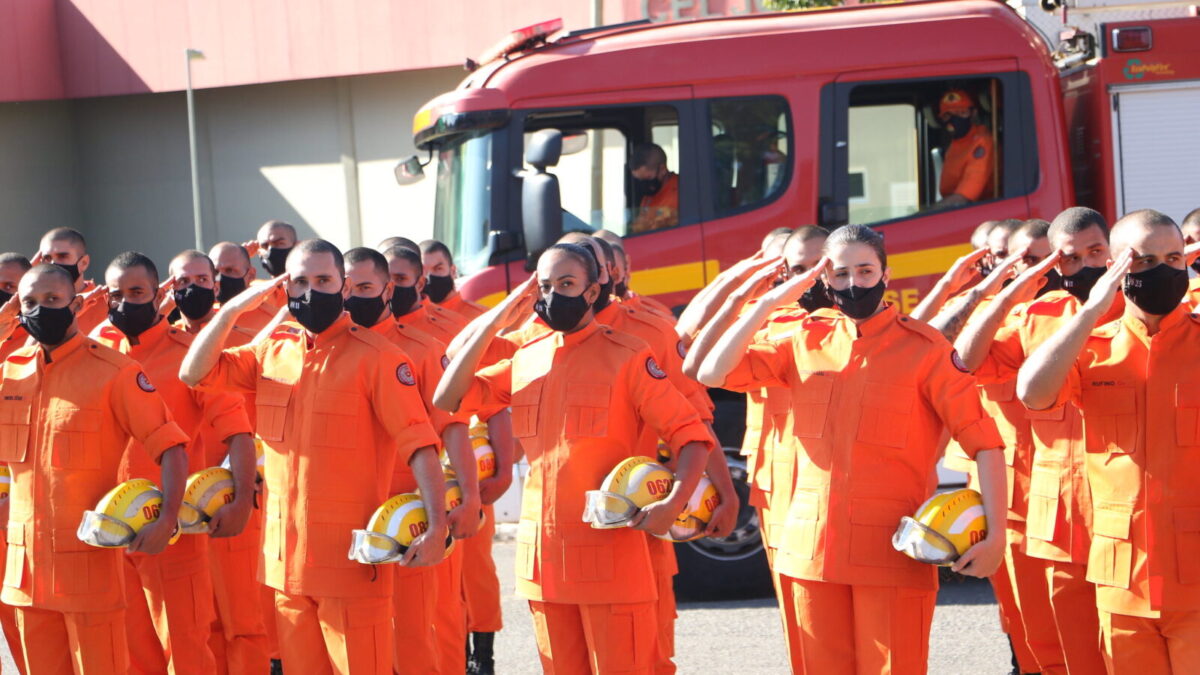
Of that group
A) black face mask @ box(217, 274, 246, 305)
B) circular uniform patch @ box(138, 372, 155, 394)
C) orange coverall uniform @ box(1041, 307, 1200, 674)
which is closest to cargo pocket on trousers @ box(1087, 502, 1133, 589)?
orange coverall uniform @ box(1041, 307, 1200, 674)

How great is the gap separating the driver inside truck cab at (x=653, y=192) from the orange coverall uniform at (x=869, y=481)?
380 cm

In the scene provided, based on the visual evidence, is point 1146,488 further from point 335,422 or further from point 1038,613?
point 335,422

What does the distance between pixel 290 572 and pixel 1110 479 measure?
2.70 meters

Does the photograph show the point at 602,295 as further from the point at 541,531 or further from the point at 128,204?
the point at 128,204

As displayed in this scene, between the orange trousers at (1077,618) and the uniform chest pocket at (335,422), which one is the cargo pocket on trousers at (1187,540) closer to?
the orange trousers at (1077,618)

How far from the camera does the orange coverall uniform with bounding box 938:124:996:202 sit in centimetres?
870

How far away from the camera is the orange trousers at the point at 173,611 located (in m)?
6.27

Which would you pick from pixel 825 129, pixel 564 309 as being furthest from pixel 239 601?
pixel 825 129

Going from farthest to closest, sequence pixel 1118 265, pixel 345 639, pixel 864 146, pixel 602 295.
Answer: pixel 864 146 < pixel 602 295 < pixel 345 639 < pixel 1118 265

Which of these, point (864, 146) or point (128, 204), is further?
point (128, 204)

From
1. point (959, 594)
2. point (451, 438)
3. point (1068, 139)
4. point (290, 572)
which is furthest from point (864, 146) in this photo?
point (290, 572)

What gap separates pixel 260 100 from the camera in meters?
23.7

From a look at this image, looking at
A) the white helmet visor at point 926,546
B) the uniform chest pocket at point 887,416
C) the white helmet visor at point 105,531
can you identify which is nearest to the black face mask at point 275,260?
the white helmet visor at point 105,531

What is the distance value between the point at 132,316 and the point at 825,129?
4120mm
